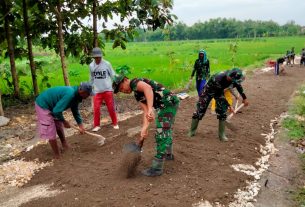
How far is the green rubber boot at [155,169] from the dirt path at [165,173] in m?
0.07

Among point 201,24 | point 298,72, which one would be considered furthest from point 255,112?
point 201,24

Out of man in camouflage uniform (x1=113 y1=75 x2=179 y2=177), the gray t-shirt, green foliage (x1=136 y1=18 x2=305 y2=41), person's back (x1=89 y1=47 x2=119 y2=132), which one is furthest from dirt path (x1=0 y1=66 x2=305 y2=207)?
green foliage (x1=136 y1=18 x2=305 y2=41)

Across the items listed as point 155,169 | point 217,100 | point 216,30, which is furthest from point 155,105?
point 216,30

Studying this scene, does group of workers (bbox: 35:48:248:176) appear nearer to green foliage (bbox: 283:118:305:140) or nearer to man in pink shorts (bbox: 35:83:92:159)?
man in pink shorts (bbox: 35:83:92:159)

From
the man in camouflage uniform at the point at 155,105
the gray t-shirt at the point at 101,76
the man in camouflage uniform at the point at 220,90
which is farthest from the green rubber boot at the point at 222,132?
the gray t-shirt at the point at 101,76

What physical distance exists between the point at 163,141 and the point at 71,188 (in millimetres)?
1267

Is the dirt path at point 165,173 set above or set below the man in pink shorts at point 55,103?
below

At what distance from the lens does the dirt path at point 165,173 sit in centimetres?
425

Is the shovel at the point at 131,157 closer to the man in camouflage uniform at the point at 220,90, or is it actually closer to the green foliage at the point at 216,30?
the man in camouflage uniform at the point at 220,90

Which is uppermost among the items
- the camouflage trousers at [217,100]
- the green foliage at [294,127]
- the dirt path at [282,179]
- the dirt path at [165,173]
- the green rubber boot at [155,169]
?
the camouflage trousers at [217,100]

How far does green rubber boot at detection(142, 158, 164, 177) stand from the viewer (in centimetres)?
468

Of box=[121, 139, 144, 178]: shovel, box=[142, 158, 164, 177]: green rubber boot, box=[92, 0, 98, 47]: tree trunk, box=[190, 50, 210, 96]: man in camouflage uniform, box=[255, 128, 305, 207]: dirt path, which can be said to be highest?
box=[92, 0, 98, 47]: tree trunk

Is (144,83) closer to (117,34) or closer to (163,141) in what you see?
(163,141)

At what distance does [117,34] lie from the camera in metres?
9.74
